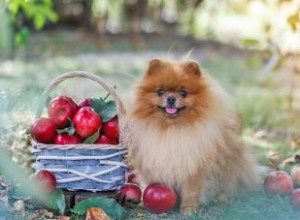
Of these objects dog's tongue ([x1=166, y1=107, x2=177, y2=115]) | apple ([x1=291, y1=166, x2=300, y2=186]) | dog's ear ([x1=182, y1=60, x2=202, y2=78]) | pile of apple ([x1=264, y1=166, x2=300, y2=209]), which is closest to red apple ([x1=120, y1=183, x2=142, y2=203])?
dog's tongue ([x1=166, y1=107, x2=177, y2=115])

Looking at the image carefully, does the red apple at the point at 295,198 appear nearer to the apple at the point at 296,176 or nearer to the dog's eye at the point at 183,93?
the apple at the point at 296,176

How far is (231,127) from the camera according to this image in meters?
3.78

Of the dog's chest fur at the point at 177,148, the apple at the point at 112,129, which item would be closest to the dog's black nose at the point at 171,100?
the dog's chest fur at the point at 177,148

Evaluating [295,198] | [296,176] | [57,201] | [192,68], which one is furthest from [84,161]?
[296,176]

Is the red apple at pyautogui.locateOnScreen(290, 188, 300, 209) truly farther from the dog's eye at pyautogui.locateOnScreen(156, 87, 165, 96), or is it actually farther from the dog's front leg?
the dog's eye at pyautogui.locateOnScreen(156, 87, 165, 96)

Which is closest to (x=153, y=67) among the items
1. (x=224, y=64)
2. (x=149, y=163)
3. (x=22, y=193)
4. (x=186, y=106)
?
(x=186, y=106)

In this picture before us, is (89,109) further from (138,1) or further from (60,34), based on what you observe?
(138,1)

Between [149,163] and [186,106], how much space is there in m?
0.36

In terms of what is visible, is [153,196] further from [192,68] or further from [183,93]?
[192,68]

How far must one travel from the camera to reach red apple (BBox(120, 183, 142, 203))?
375cm

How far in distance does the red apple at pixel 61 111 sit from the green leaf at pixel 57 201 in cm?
34

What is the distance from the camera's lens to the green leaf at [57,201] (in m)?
3.52

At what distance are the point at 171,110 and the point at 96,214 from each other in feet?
2.11

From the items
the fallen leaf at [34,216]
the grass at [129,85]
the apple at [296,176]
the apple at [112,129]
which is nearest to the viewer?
the fallen leaf at [34,216]
